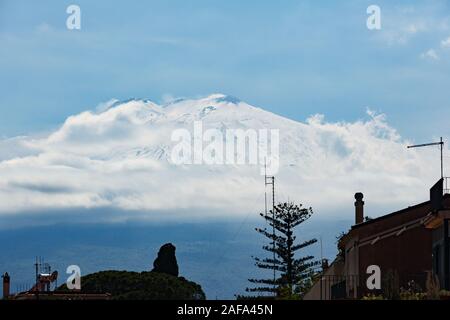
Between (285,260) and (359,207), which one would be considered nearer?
(359,207)

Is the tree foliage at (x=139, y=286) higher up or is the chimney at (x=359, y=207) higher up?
the chimney at (x=359, y=207)

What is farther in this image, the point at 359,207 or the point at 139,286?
the point at 139,286

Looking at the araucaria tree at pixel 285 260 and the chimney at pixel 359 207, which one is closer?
the chimney at pixel 359 207

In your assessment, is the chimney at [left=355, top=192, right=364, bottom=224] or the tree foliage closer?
the chimney at [left=355, top=192, right=364, bottom=224]

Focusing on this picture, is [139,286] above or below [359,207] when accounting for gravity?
below

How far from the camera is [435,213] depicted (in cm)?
4425

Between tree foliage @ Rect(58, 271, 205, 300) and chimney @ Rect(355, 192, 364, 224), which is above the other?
chimney @ Rect(355, 192, 364, 224)

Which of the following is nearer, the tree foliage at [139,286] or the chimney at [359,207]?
the chimney at [359,207]

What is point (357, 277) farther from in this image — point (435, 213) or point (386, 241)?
point (435, 213)

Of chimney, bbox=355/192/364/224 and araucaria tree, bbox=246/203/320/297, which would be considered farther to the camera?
araucaria tree, bbox=246/203/320/297
